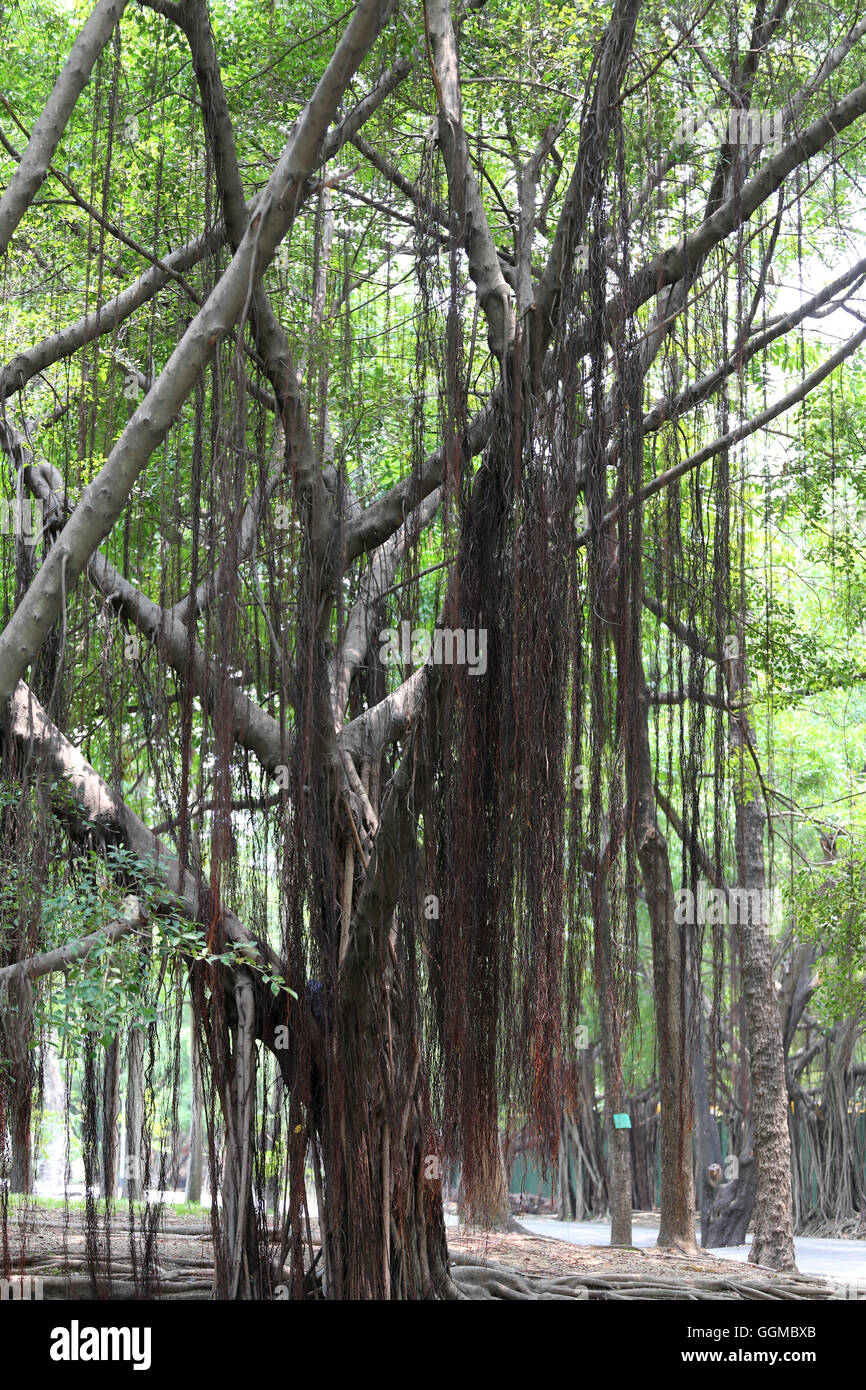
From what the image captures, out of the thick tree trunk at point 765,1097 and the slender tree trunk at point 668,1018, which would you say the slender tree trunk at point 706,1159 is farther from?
the thick tree trunk at point 765,1097

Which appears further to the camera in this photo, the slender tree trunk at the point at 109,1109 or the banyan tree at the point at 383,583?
the slender tree trunk at the point at 109,1109

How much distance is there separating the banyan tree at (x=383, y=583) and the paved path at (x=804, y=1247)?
3.09 metres

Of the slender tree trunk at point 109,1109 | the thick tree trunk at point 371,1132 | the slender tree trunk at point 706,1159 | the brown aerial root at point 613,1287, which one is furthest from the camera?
the slender tree trunk at point 706,1159

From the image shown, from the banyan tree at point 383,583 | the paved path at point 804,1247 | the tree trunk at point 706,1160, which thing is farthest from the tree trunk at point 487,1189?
the tree trunk at point 706,1160

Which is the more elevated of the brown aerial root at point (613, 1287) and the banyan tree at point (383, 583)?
the banyan tree at point (383, 583)

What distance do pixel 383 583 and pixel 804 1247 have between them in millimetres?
8069

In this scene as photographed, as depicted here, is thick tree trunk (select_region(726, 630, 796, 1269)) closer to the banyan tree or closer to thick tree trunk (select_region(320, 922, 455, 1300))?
the banyan tree

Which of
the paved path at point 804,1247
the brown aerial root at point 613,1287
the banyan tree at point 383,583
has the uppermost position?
the banyan tree at point 383,583

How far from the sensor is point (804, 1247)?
33.7 ft

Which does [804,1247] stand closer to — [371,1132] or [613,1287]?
[613,1287]

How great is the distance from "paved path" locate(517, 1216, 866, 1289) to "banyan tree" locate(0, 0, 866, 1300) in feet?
10.1

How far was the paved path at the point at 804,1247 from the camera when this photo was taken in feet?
25.9
